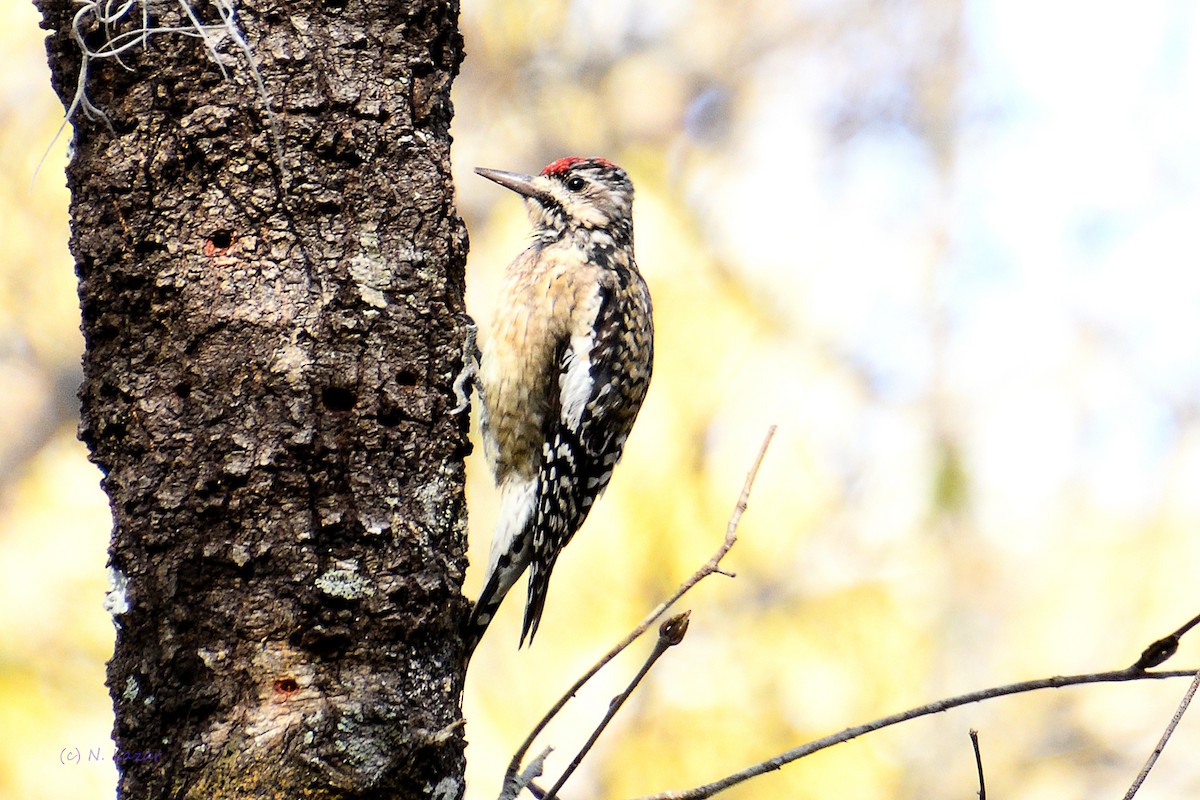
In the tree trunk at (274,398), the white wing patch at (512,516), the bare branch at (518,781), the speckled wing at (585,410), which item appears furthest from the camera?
the speckled wing at (585,410)

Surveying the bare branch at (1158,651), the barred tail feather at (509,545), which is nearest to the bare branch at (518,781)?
the bare branch at (1158,651)

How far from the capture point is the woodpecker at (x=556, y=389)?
3.61m

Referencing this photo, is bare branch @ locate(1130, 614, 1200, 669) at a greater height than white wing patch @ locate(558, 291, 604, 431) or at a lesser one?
lesser

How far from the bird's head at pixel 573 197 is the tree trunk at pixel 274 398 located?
5.89ft

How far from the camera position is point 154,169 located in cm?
202

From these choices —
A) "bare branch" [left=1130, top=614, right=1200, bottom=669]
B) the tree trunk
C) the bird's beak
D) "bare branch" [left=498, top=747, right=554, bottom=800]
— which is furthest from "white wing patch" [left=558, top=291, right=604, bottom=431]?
"bare branch" [left=1130, top=614, right=1200, bottom=669]

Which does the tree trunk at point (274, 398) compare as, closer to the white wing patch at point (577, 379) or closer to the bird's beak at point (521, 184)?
the white wing patch at point (577, 379)

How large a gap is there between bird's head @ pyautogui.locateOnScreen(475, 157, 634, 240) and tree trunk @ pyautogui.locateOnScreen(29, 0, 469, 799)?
70.7 inches

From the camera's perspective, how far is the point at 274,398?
1.97 metres

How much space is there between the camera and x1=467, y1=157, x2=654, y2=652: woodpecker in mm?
3613

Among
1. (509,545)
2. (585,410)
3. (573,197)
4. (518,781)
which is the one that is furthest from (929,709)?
(573,197)

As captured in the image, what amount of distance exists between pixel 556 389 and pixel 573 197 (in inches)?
28.8

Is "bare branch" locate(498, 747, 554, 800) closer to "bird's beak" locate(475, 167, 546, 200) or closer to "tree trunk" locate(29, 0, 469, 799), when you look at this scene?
"tree trunk" locate(29, 0, 469, 799)

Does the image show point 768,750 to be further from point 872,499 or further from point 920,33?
point 920,33
